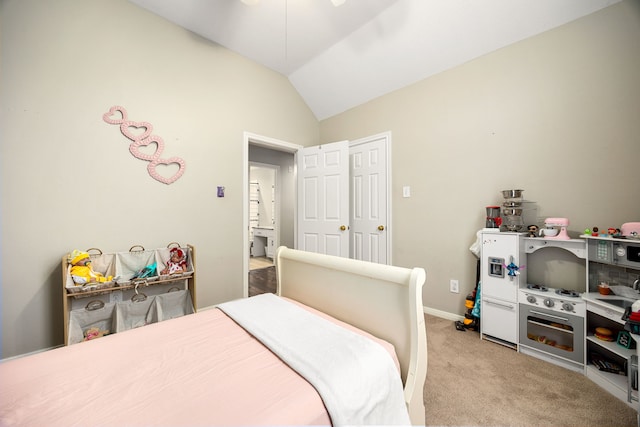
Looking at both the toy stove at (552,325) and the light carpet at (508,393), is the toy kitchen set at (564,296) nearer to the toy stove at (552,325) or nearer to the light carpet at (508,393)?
the toy stove at (552,325)

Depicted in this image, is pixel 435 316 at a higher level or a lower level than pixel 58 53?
lower

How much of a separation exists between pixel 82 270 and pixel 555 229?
3.71 metres

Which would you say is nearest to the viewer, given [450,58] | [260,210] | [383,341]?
[383,341]

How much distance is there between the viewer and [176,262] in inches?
92.7

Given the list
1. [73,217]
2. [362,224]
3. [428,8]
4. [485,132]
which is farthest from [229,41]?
[485,132]

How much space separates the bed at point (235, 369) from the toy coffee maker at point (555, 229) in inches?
61.5

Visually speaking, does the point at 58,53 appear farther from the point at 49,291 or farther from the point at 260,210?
the point at 260,210

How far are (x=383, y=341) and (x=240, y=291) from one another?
223cm

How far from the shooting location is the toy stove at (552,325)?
67.8 inches

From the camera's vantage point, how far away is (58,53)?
197 cm

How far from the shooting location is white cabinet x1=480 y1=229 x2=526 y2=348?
198cm

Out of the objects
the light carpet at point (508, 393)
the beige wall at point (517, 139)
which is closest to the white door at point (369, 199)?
the beige wall at point (517, 139)

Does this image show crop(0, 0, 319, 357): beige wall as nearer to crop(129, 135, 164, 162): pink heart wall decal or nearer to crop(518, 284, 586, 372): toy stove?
crop(129, 135, 164, 162): pink heart wall decal

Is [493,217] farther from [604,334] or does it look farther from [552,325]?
[604,334]
